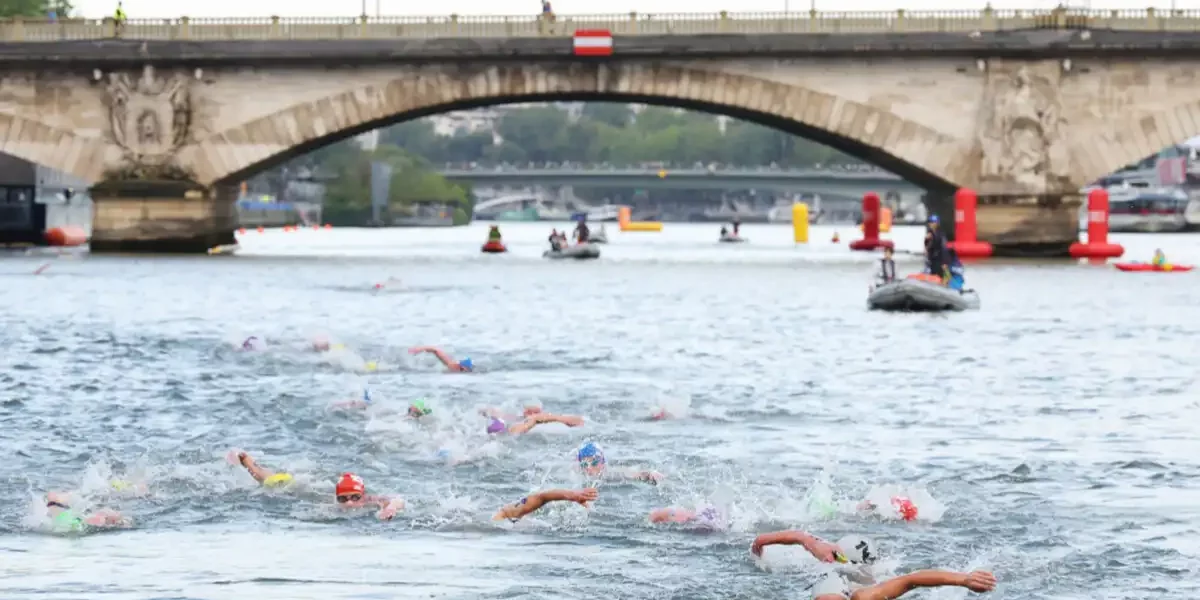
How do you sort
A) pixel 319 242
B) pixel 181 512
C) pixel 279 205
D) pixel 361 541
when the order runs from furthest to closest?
pixel 279 205 → pixel 319 242 → pixel 181 512 → pixel 361 541

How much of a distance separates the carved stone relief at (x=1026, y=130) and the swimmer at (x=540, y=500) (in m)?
59.9

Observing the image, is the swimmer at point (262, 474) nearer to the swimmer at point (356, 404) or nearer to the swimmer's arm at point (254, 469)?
the swimmer's arm at point (254, 469)

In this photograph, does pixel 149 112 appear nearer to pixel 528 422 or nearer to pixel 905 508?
pixel 528 422

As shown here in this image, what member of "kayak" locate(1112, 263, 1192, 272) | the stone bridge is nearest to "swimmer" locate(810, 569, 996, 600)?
the stone bridge

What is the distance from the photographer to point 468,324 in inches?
1804

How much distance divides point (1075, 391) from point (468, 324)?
17.9m

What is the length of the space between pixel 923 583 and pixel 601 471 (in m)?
6.95

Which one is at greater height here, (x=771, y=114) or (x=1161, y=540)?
(x=771, y=114)

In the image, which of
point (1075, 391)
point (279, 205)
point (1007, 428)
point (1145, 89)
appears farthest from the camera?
point (279, 205)

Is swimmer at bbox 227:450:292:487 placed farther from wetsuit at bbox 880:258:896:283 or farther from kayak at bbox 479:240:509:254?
kayak at bbox 479:240:509:254

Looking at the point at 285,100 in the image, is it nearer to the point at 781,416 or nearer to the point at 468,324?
the point at 468,324

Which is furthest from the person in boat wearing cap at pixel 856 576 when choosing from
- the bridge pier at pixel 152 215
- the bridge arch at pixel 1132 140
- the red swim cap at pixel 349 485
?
the bridge pier at pixel 152 215

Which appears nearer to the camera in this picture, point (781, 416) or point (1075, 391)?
point (781, 416)

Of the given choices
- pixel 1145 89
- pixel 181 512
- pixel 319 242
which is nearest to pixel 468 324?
pixel 181 512
